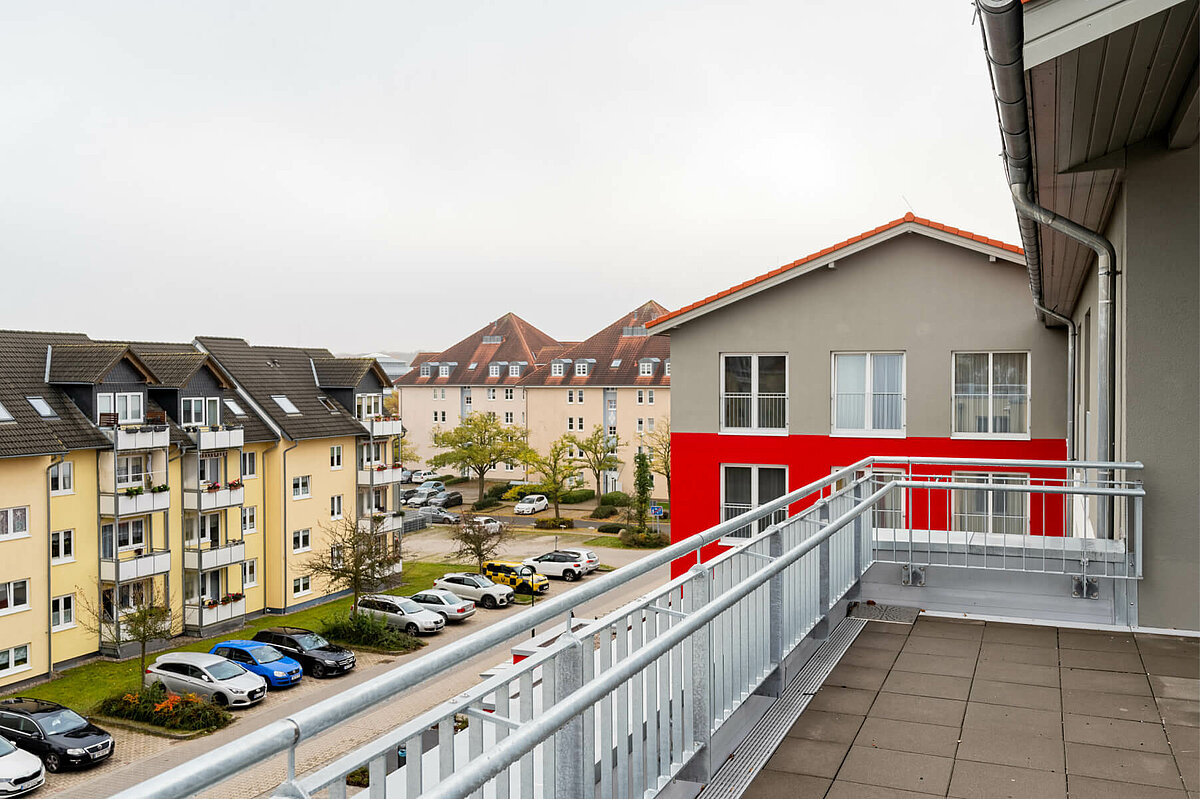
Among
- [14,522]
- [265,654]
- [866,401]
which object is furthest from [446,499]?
[866,401]

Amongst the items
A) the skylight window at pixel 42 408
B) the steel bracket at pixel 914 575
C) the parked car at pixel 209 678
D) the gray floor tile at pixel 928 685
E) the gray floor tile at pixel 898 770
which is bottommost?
the parked car at pixel 209 678

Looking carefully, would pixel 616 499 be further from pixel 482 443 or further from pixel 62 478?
pixel 62 478

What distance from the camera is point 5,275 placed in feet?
321

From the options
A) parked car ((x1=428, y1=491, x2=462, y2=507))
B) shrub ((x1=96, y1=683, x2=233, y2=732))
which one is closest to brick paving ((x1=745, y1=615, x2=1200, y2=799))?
shrub ((x1=96, y1=683, x2=233, y2=732))

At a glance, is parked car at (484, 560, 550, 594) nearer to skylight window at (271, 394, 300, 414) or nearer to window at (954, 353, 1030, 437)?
skylight window at (271, 394, 300, 414)

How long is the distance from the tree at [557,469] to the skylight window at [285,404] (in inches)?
838

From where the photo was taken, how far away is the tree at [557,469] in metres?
59.6

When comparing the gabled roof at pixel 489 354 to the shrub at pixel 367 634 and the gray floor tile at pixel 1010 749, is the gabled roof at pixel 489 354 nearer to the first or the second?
the shrub at pixel 367 634

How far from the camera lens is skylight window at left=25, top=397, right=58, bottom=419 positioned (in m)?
31.3

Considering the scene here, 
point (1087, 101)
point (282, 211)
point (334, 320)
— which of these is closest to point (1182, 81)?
point (1087, 101)

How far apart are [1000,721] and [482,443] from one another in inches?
2524

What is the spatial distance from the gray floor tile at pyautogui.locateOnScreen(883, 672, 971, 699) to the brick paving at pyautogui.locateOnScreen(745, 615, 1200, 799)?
1cm

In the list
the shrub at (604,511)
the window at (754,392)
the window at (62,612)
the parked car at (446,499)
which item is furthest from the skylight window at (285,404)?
the parked car at (446,499)

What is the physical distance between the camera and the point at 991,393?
19609 millimetres
